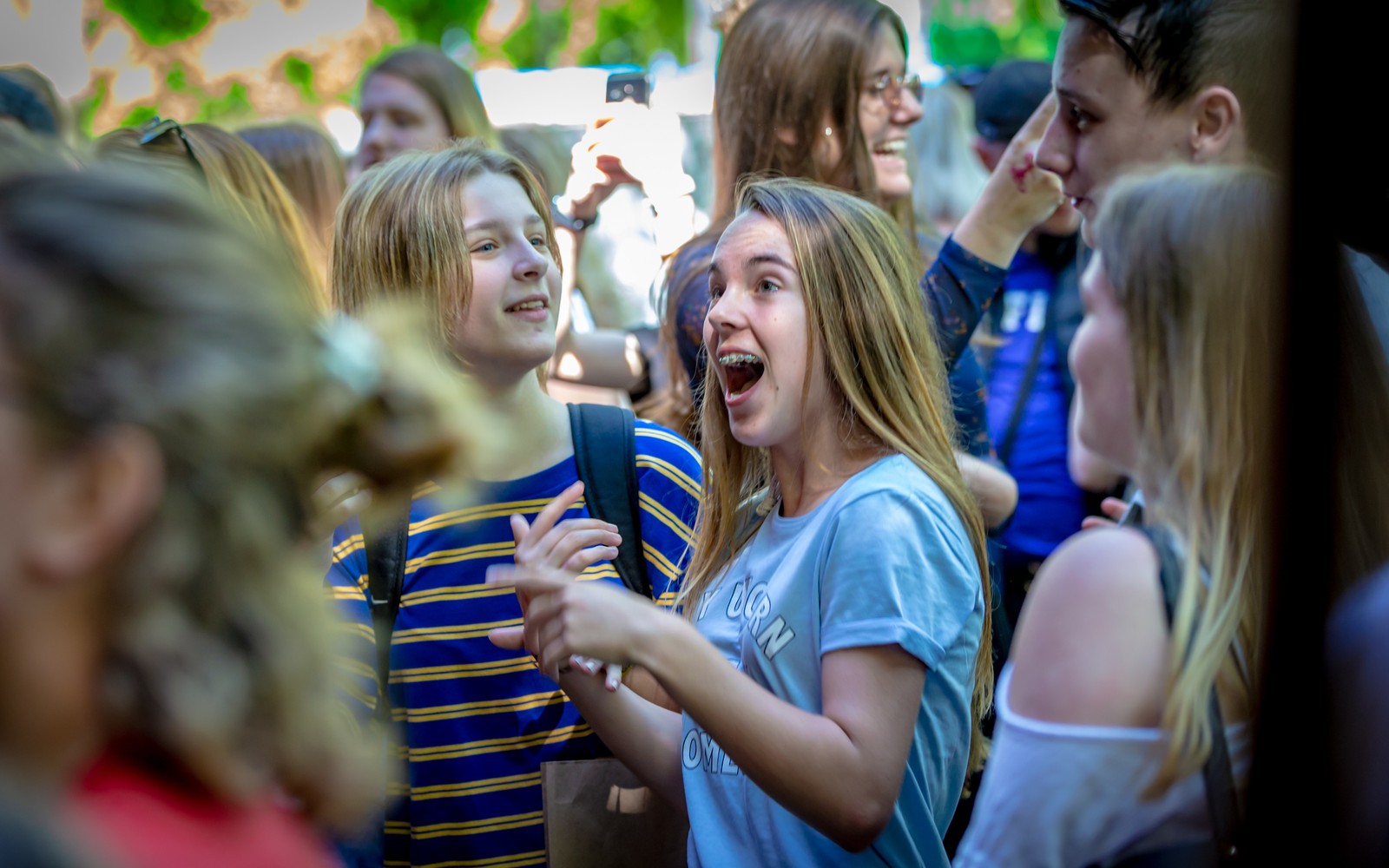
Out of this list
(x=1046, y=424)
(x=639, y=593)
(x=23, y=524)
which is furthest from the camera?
(x=1046, y=424)

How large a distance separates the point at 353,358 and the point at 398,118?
119 inches

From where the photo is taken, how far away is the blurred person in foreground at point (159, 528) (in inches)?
35.8

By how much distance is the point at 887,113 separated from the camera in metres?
2.86

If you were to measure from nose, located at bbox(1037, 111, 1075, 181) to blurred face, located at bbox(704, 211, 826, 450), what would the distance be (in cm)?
44

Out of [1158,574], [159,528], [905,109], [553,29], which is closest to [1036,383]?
[905,109]

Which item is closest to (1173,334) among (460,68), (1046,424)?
(1046,424)

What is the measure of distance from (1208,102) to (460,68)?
282 centimetres

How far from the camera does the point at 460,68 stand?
13.1 ft

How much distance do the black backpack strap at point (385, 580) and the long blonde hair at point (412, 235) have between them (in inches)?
15.2

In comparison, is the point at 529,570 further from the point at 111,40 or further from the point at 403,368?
the point at 111,40

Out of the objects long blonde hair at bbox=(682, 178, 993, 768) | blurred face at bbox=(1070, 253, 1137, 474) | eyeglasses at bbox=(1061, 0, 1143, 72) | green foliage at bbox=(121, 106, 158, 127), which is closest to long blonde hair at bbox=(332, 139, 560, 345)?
long blonde hair at bbox=(682, 178, 993, 768)

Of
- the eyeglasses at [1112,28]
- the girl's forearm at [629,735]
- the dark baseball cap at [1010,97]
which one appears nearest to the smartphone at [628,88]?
the dark baseball cap at [1010,97]

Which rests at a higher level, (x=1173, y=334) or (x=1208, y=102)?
(x=1208, y=102)

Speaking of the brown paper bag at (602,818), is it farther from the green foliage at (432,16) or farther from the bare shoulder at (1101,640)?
the green foliage at (432,16)
